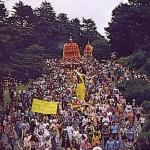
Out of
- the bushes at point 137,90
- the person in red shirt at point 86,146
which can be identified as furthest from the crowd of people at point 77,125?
the bushes at point 137,90

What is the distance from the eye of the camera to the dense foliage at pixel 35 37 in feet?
136

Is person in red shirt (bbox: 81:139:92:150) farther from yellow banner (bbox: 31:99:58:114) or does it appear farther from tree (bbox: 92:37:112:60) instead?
tree (bbox: 92:37:112:60)

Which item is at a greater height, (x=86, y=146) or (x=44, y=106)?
(x=44, y=106)

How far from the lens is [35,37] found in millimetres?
84125

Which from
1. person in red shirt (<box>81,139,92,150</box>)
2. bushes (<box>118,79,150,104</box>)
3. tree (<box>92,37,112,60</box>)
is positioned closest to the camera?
person in red shirt (<box>81,139,92,150</box>)

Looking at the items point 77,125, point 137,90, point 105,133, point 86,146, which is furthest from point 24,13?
point 86,146

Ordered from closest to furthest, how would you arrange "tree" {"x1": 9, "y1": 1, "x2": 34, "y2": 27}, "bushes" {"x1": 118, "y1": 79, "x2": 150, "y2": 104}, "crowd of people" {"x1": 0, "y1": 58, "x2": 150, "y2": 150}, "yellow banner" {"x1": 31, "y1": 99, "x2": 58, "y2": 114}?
1. "crowd of people" {"x1": 0, "y1": 58, "x2": 150, "y2": 150}
2. "yellow banner" {"x1": 31, "y1": 99, "x2": 58, "y2": 114}
3. "bushes" {"x1": 118, "y1": 79, "x2": 150, "y2": 104}
4. "tree" {"x1": 9, "y1": 1, "x2": 34, "y2": 27}

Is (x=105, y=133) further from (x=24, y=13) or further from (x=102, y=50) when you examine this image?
(x=24, y=13)

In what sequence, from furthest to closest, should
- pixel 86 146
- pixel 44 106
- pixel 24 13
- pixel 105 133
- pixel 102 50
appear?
pixel 24 13 → pixel 102 50 → pixel 44 106 → pixel 105 133 → pixel 86 146

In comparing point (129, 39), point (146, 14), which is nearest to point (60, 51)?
point (129, 39)

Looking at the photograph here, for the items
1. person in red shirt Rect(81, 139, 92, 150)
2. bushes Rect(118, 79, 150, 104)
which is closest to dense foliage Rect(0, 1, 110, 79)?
bushes Rect(118, 79, 150, 104)

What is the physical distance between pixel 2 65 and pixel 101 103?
30.1ft

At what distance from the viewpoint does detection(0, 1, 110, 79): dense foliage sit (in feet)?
136

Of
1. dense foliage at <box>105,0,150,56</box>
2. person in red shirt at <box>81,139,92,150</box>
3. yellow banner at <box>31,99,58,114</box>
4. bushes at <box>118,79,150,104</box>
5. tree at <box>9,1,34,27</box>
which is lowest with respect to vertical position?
person in red shirt at <box>81,139,92,150</box>
